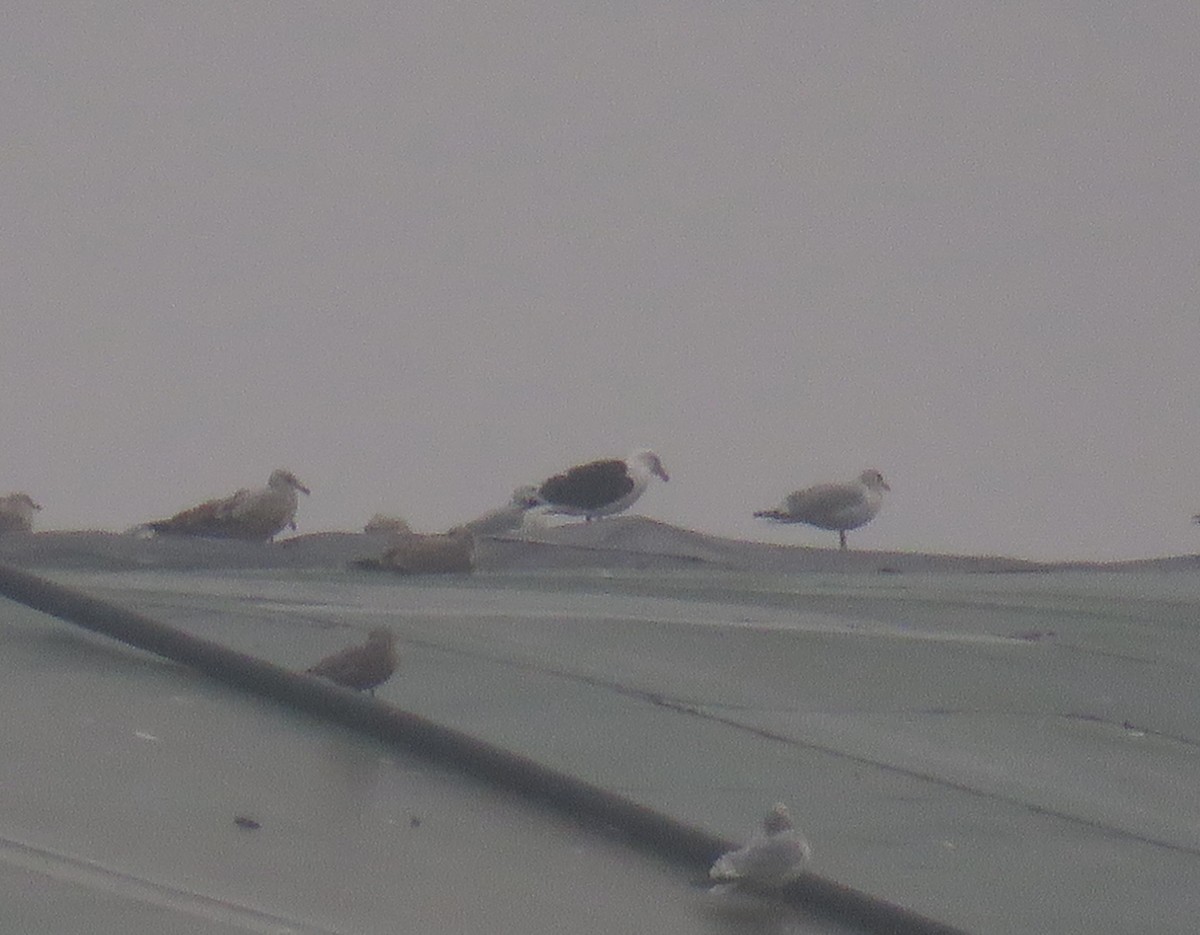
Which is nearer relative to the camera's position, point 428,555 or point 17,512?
point 428,555

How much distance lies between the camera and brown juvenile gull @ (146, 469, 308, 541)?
16234 mm

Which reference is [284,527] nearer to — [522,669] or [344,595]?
[344,595]

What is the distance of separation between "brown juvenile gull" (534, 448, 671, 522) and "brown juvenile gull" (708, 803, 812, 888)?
1553 centimetres

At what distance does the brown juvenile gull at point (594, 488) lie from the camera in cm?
2080

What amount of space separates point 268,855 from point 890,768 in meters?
2.46

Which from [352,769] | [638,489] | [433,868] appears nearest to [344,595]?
[352,769]

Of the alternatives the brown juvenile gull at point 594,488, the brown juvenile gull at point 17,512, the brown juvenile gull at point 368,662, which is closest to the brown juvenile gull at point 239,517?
the brown juvenile gull at point 594,488

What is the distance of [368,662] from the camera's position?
23.4 feet

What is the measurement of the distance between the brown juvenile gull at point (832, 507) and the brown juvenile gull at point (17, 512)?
6873 millimetres

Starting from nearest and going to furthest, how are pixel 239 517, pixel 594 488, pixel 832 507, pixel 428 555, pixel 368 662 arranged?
pixel 368 662 → pixel 428 555 → pixel 239 517 → pixel 594 488 → pixel 832 507

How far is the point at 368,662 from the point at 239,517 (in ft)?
30.3

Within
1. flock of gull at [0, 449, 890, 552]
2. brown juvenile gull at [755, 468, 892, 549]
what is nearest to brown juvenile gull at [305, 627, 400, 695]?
flock of gull at [0, 449, 890, 552]

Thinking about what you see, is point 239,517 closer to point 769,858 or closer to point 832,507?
point 832,507

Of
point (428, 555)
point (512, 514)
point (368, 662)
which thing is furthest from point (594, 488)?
point (368, 662)
